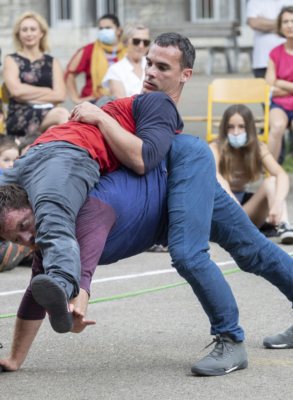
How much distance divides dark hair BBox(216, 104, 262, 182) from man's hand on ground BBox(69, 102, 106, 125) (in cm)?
313

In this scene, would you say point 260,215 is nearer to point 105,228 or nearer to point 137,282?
point 137,282

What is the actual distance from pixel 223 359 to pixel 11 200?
1.13 metres

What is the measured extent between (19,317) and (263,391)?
42.8 inches

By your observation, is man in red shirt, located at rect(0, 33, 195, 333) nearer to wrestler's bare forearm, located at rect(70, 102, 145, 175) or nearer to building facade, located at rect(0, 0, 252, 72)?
wrestler's bare forearm, located at rect(70, 102, 145, 175)

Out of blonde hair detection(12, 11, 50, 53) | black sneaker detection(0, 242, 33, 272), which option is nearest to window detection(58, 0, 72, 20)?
blonde hair detection(12, 11, 50, 53)

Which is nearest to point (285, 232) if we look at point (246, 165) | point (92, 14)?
point (246, 165)

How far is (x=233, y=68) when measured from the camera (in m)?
19.4

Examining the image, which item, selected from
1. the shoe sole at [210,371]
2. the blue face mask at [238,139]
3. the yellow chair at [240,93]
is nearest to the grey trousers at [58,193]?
the shoe sole at [210,371]

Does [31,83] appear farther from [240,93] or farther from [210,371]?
[210,371]

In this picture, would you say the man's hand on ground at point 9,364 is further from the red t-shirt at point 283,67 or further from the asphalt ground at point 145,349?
the red t-shirt at point 283,67

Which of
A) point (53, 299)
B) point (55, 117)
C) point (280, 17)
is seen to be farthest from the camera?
point (280, 17)

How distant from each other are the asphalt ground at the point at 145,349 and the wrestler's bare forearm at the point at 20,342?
0.05 m

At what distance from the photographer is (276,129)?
718 centimetres

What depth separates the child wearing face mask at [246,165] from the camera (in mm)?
5570
